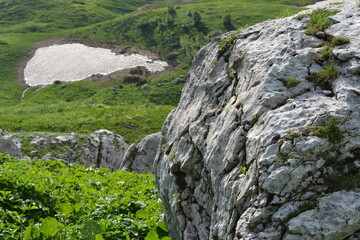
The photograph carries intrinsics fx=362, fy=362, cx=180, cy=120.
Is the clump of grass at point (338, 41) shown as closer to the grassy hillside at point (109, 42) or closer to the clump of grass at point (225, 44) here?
the clump of grass at point (225, 44)

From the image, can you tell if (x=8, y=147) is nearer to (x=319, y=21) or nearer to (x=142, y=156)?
(x=142, y=156)

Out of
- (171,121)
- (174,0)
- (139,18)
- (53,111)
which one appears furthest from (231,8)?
(171,121)

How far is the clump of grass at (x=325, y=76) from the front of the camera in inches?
266

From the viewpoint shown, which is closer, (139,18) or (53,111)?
(53,111)

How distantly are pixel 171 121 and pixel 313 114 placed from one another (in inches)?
230

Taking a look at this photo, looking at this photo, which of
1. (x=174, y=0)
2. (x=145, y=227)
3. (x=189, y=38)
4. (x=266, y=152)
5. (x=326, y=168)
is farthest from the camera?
(x=174, y=0)

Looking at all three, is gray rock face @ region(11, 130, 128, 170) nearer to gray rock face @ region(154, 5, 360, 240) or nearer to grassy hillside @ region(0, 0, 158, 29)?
gray rock face @ region(154, 5, 360, 240)

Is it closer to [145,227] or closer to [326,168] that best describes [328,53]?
[326,168]

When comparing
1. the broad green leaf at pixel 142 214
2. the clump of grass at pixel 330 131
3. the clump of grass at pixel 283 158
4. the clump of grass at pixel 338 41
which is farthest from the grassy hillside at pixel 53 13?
the clump of grass at pixel 330 131

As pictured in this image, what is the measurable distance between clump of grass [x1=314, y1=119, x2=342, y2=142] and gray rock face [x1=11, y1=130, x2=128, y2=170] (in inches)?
971

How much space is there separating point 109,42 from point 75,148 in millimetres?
85762

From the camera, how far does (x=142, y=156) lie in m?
28.5

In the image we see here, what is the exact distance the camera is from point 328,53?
283 inches

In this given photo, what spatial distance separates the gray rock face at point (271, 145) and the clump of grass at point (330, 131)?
16 millimetres
